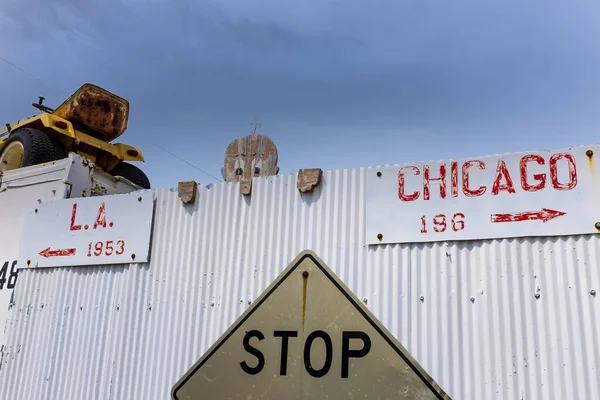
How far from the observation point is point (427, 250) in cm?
540

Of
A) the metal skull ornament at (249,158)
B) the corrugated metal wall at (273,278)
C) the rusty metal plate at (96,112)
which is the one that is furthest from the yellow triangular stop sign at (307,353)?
the rusty metal plate at (96,112)

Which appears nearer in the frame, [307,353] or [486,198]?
[486,198]

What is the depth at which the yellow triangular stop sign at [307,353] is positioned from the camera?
16.8 ft

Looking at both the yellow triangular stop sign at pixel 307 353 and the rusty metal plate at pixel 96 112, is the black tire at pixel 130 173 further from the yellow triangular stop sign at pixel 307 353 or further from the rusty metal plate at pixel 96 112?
the yellow triangular stop sign at pixel 307 353

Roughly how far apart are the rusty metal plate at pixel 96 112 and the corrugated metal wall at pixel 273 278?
368cm

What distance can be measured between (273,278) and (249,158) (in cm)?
156

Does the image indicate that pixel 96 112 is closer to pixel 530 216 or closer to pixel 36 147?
pixel 36 147

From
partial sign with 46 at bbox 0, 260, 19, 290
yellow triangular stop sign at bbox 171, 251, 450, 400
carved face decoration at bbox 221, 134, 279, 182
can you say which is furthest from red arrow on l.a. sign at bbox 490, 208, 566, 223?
partial sign with 46 at bbox 0, 260, 19, 290

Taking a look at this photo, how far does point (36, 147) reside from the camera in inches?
374

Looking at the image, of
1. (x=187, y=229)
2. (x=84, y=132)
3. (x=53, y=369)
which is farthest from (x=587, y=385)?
(x=84, y=132)

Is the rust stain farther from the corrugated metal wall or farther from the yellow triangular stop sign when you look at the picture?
the corrugated metal wall

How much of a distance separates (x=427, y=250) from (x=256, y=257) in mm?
A: 1789

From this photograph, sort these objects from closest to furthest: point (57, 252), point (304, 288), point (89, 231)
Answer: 1. point (304, 288)
2. point (89, 231)
3. point (57, 252)

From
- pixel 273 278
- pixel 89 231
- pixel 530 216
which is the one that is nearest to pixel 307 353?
pixel 273 278
